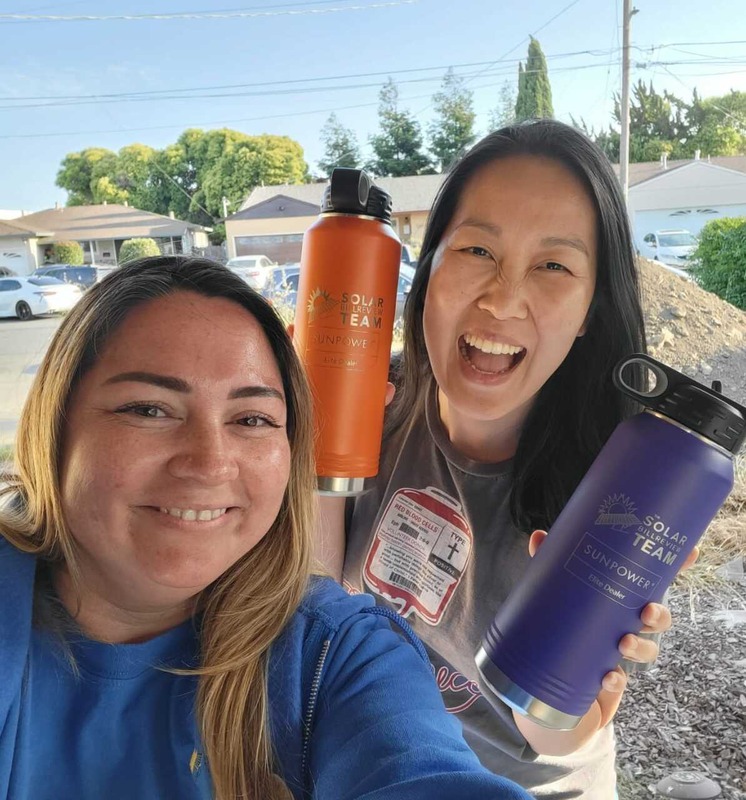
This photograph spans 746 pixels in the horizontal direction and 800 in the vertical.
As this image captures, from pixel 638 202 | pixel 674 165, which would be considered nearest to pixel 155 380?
pixel 674 165

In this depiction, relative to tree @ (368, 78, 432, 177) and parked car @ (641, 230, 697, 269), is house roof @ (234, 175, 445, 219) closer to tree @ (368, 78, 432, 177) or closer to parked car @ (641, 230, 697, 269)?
tree @ (368, 78, 432, 177)

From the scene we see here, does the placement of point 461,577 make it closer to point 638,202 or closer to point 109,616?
point 109,616

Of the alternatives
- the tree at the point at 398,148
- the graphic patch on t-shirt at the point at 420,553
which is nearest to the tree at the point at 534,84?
the tree at the point at 398,148

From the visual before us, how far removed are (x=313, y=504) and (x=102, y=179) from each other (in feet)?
5.76

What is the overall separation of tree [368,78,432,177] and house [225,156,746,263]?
84mm

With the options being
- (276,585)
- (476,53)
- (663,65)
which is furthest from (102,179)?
(276,585)

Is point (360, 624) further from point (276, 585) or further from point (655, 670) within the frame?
point (655, 670)

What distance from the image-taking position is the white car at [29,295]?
1.50 metres

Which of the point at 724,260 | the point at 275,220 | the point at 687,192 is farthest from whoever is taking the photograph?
the point at 724,260

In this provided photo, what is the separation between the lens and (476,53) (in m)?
2.07

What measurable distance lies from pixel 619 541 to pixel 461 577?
0.33m

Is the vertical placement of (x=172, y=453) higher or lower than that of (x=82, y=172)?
lower

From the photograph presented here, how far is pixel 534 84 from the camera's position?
75.0 inches

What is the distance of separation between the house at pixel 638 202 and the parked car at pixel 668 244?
1.5 inches
